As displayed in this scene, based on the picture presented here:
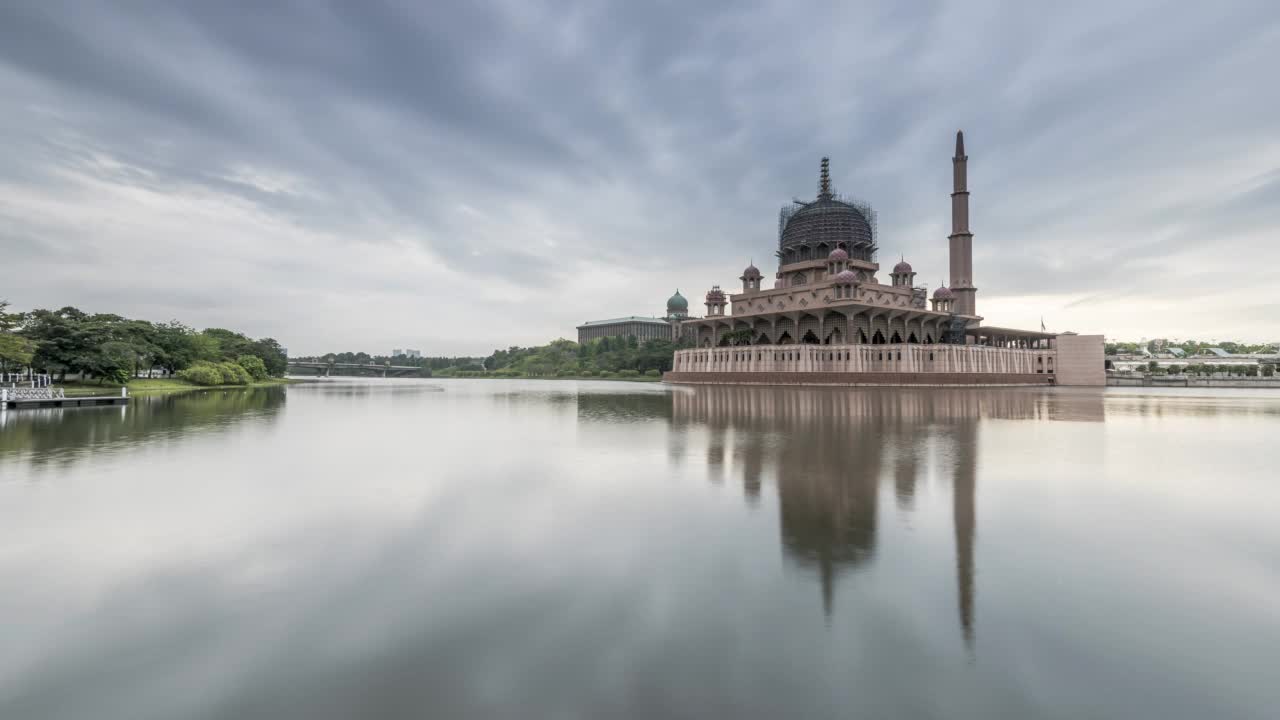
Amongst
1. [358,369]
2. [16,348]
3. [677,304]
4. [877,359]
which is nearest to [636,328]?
[677,304]

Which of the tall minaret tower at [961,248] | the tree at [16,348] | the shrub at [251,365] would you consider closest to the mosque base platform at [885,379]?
the tall minaret tower at [961,248]

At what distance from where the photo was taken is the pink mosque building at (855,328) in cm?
A: 6331

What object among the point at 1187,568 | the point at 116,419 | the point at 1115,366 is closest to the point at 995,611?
the point at 1187,568

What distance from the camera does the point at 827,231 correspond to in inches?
3061

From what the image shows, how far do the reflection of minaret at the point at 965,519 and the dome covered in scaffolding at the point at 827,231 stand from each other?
66.3m

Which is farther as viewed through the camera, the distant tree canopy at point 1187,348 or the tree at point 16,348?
the distant tree canopy at point 1187,348

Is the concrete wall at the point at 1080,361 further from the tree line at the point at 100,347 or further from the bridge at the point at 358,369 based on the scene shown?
the bridge at the point at 358,369

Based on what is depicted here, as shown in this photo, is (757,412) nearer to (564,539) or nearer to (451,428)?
(451,428)

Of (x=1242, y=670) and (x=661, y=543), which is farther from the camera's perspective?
(x=661, y=543)

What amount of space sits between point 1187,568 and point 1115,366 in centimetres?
15599

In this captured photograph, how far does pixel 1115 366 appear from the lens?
126m

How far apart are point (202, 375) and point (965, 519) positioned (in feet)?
241

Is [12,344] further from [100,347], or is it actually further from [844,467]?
[844,467]

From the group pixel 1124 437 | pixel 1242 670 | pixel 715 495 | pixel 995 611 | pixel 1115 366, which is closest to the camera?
pixel 1242 670
